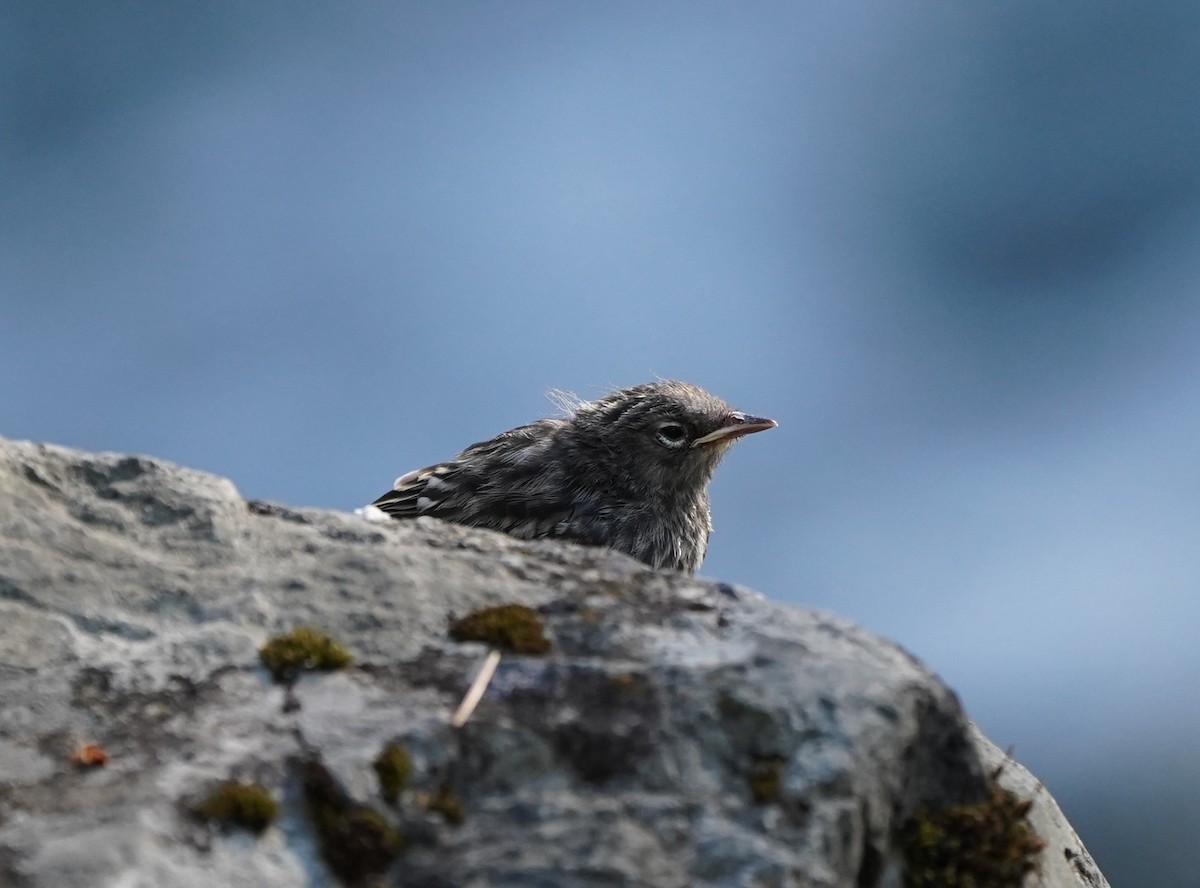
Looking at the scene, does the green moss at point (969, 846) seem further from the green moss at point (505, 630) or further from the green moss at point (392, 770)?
the green moss at point (392, 770)

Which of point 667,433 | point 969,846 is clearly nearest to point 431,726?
point 969,846

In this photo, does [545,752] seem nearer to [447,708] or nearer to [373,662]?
[447,708]

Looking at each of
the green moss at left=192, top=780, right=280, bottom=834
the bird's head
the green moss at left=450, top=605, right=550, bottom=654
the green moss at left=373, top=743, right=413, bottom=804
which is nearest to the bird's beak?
the bird's head

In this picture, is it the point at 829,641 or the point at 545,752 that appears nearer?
the point at 545,752

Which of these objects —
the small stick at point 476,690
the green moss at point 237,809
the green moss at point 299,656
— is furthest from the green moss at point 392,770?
the green moss at point 299,656

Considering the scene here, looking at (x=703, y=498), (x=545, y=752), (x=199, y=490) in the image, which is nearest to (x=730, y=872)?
(x=545, y=752)

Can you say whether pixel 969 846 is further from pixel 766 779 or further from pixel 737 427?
pixel 737 427

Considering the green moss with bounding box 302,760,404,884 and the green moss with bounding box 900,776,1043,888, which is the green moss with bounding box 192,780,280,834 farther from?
the green moss with bounding box 900,776,1043,888
